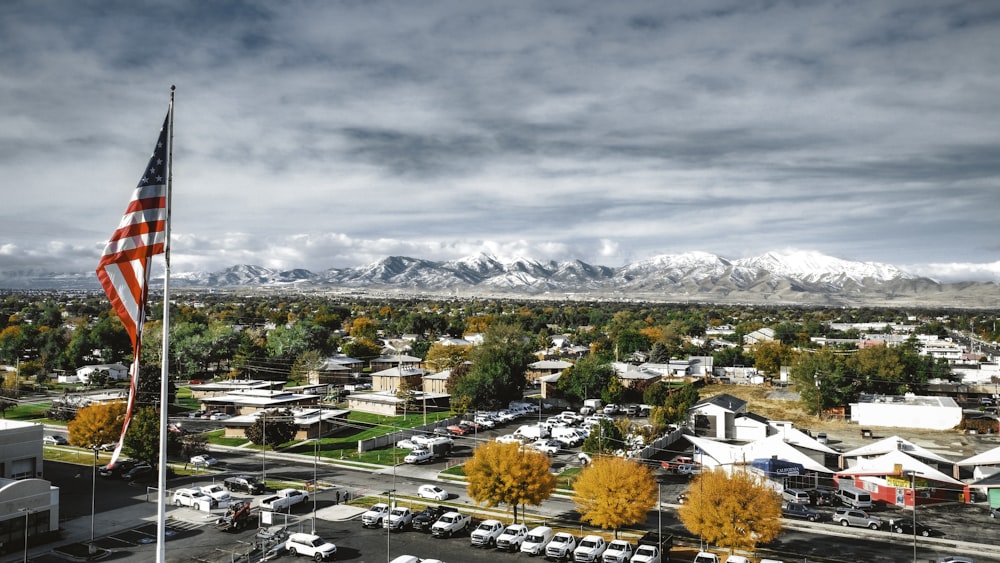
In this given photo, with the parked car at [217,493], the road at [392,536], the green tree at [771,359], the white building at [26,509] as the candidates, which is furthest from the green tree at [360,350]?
the white building at [26,509]

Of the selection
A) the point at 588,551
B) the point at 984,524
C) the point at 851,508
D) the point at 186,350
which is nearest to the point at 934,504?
the point at 984,524

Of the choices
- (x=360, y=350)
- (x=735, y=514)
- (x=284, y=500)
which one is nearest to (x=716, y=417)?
(x=735, y=514)

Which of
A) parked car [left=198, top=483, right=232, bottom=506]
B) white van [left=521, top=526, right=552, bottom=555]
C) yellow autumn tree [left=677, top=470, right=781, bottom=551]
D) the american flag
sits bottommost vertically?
white van [left=521, top=526, right=552, bottom=555]

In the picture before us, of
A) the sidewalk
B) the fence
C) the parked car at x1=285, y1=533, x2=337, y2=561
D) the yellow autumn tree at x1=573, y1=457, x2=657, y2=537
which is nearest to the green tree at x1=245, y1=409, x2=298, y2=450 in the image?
the fence

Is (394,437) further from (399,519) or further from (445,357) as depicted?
(445,357)

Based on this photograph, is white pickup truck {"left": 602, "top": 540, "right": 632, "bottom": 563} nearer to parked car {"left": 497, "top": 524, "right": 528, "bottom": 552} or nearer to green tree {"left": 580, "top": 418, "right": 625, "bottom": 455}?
parked car {"left": 497, "top": 524, "right": 528, "bottom": 552}

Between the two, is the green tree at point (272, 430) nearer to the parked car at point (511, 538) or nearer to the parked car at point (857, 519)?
the parked car at point (511, 538)
